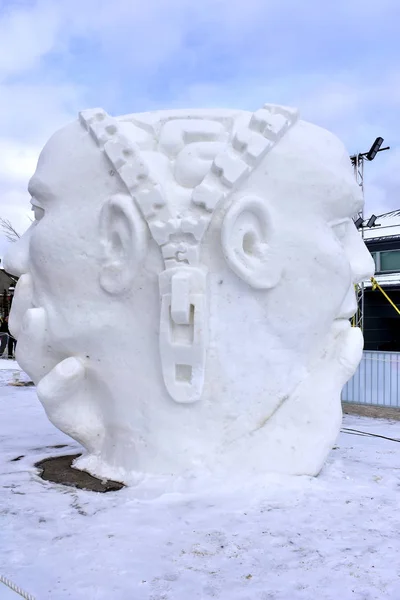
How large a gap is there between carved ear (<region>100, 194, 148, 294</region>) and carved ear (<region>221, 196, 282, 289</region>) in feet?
1.73

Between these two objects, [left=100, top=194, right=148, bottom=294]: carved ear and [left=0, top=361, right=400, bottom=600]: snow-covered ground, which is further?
[left=100, top=194, right=148, bottom=294]: carved ear

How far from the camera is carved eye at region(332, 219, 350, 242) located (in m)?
4.08

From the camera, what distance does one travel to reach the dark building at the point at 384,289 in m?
14.6

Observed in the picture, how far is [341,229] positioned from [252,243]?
816 mm

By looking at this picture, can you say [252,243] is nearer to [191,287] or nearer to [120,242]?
[191,287]

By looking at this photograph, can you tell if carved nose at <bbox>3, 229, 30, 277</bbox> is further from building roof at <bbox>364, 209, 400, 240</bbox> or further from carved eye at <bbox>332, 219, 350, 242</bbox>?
building roof at <bbox>364, 209, 400, 240</bbox>

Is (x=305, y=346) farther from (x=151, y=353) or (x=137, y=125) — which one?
(x=137, y=125)

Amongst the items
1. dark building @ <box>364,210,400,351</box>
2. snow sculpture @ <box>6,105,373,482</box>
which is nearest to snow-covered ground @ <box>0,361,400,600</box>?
snow sculpture @ <box>6,105,373,482</box>

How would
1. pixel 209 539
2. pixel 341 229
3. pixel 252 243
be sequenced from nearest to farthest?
pixel 209 539, pixel 252 243, pixel 341 229

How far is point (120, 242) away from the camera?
12.2 feet

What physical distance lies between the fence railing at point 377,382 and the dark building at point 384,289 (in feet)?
20.7

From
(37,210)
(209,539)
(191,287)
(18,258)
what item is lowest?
(209,539)

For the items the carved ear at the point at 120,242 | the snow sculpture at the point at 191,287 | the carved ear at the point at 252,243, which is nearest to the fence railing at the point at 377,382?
the snow sculpture at the point at 191,287


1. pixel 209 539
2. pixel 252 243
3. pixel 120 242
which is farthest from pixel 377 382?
pixel 209 539
